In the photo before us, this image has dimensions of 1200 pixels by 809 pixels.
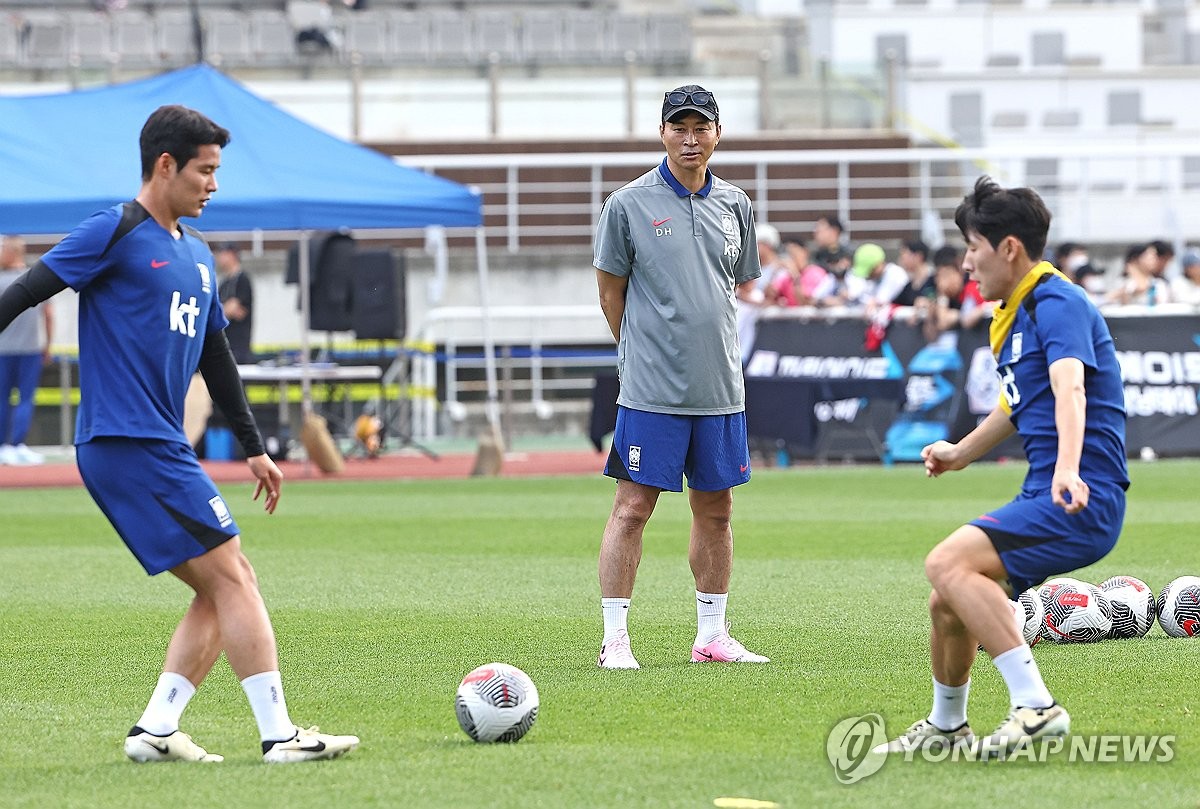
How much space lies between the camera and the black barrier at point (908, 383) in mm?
18312

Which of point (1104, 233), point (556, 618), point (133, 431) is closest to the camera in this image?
point (133, 431)

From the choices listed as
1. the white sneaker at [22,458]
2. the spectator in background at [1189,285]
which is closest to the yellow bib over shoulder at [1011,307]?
the spectator in background at [1189,285]

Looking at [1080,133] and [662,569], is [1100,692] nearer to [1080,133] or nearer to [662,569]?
[662,569]

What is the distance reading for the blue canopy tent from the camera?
16250mm

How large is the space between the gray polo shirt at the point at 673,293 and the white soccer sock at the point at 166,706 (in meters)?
2.56

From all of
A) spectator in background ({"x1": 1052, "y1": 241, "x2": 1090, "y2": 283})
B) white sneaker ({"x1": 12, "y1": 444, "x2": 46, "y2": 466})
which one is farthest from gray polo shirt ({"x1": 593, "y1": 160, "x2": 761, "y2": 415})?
white sneaker ({"x1": 12, "y1": 444, "x2": 46, "y2": 466})

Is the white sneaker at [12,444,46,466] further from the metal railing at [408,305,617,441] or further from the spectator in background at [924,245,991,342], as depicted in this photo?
the spectator in background at [924,245,991,342]

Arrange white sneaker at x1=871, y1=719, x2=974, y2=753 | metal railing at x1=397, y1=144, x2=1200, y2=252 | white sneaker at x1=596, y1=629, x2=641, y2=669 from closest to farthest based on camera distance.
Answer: white sneaker at x1=871, y1=719, x2=974, y2=753 → white sneaker at x1=596, y1=629, x2=641, y2=669 → metal railing at x1=397, y1=144, x2=1200, y2=252

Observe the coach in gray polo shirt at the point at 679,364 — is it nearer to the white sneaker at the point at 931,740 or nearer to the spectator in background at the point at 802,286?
the white sneaker at the point at 931,740

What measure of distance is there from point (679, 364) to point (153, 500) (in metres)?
2.70

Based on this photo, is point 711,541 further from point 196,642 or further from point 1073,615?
point 196,642

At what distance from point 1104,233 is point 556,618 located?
70.5 feet

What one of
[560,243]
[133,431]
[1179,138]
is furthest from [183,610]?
[1179,138]

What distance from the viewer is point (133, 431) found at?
5.26 meters
